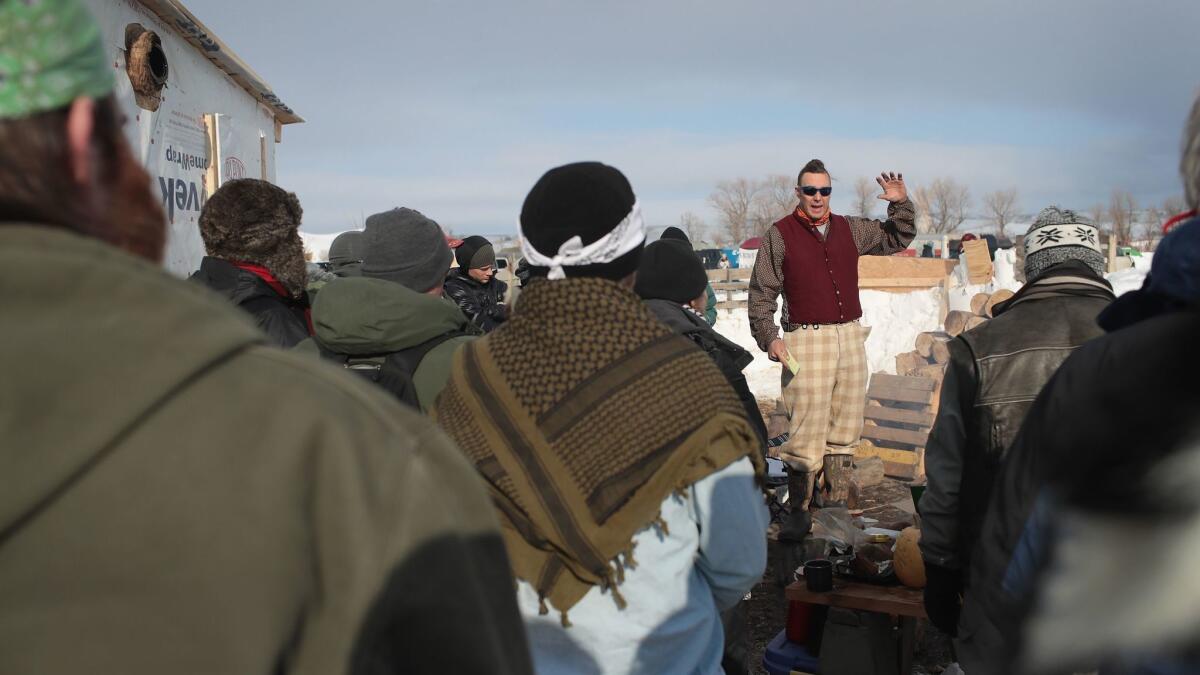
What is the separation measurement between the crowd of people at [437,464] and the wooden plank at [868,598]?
120 cm

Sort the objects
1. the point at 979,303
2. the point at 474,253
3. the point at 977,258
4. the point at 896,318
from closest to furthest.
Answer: the point at 474,253
the point at 977,258
the point at 979,303
the point at 896,318

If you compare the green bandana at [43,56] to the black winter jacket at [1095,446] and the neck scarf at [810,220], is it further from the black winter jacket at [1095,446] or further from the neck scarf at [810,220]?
the neck scarf at [810,220]

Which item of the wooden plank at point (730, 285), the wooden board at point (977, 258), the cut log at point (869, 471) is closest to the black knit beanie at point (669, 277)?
the cut log at point (869, 471)

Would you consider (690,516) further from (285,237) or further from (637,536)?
(285,237)

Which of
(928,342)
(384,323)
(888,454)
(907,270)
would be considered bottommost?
(888,454)

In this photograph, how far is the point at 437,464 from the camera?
2.93 ft

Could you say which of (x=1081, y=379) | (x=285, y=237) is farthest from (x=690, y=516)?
(x=285, y=237)

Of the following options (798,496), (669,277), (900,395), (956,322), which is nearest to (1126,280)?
A: (956,322)

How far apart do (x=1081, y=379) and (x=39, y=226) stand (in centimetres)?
149

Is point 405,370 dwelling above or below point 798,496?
above

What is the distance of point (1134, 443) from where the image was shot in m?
1.25

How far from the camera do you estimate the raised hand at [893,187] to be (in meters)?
6.23

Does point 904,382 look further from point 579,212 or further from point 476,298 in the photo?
point 579,212

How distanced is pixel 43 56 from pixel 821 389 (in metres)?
5.83
